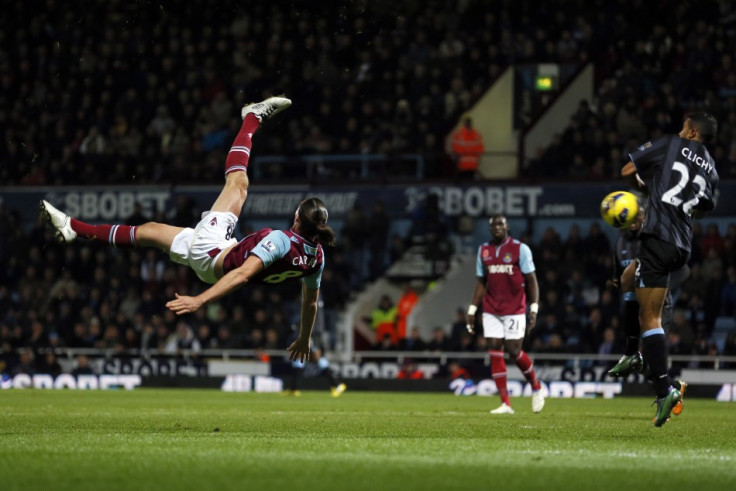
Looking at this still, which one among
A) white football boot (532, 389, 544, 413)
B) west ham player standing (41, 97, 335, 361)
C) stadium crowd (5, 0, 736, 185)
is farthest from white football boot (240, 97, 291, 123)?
stadium crowd (5, 0, 736, 185)

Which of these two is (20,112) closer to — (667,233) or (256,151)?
(256,151)

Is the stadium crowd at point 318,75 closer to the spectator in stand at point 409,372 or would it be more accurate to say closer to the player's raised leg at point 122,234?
the spectator in stand at point 409,372

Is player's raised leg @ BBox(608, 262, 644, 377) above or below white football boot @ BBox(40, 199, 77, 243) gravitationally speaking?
below

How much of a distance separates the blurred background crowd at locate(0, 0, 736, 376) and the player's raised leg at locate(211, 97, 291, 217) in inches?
477

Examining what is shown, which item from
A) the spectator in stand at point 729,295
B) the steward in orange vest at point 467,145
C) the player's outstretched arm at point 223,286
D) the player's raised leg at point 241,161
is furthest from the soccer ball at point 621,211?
the steward in orange vest at point 467,145

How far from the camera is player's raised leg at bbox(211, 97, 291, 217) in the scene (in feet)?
37.6

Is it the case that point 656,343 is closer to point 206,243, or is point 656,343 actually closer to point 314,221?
point 314,221

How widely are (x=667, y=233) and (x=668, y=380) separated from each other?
1.23m

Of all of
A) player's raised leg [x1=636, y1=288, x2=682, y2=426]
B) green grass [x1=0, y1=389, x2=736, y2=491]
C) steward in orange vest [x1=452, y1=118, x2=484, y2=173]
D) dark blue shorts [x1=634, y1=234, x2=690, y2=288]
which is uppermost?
steward in orange vest [x1=452, y1=118, x2=484, y2=173]

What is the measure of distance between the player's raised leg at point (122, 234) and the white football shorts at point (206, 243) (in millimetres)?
140

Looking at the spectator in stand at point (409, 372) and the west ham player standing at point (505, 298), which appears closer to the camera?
the west ham player standing at point (505, 298)

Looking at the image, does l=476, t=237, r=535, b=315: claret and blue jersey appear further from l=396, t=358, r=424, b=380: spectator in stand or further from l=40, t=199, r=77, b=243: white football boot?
l=396, t=358, r=424, b=380: spectator in stand

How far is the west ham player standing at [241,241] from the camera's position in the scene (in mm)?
10141

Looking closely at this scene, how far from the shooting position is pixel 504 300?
15.5 meters
